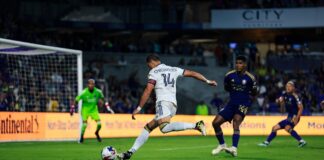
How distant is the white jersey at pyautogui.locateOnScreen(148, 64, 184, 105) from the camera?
1598 centimetres

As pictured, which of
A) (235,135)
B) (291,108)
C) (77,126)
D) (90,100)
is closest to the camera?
(235,135)

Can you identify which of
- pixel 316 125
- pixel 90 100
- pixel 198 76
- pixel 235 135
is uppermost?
pixel 198 76

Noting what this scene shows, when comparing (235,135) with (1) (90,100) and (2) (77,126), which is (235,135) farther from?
(2) (77,126)

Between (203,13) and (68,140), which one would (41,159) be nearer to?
(68,140)

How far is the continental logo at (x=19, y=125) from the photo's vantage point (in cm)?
2533

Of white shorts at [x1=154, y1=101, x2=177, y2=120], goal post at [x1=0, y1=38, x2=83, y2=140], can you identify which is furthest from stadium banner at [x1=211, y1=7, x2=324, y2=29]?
white shorts at [x1=154, y1=101, x2=177, y2=120]

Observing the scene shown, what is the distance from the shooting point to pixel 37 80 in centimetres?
3350

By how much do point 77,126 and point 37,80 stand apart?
206 inches

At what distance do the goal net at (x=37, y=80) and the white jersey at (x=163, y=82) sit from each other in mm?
10654

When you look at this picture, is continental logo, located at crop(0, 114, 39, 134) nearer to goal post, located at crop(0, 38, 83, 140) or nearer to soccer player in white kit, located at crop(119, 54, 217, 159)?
goal post, located at crop(0, 38, 83, 140)

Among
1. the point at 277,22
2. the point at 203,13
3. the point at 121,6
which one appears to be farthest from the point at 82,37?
the point at 277,22

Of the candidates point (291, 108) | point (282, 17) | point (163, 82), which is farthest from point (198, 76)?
point (282, 17)

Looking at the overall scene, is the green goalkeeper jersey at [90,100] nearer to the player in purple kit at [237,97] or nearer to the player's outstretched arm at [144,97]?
the player in purple kit at [237,97]

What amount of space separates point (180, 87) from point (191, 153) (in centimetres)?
2509
